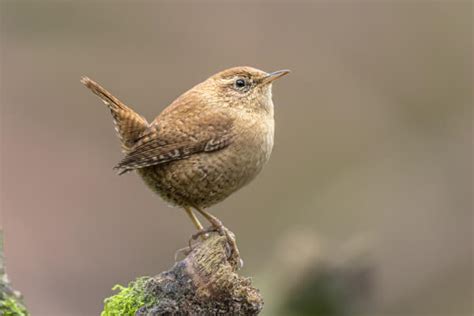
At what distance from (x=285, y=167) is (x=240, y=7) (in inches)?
115

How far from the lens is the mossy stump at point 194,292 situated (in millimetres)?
3314

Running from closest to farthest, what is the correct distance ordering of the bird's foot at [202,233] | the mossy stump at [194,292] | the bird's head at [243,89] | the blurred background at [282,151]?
the mossy stump at [194,292] < the bird's foot at [202,233] < the bird's head at [243,89] < the blurred background at [282,151]

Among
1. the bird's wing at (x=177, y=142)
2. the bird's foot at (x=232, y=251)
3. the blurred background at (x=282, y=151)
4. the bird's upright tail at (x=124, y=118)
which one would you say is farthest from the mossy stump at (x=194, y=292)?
the blurred background at (x=282, y=151)

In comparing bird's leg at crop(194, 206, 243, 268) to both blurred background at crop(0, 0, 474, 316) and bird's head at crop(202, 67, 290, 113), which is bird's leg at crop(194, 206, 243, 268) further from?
blurred background at crop(0, 0, 474, 316)

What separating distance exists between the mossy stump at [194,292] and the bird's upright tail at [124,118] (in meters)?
1.84

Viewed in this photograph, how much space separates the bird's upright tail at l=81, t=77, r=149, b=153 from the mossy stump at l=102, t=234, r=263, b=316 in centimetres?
184

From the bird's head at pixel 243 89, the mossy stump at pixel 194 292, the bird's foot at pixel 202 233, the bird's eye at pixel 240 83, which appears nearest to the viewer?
the mossy stump at pixel 194 292

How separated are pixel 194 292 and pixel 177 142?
174 centimetres

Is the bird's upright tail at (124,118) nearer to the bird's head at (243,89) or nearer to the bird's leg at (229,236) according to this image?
the bird's head at (243,89)

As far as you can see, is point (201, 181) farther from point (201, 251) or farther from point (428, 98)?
point (428, 98)

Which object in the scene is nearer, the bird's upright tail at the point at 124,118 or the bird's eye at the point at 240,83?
the bird's upright tail at the point at 124,118

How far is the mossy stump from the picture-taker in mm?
3314

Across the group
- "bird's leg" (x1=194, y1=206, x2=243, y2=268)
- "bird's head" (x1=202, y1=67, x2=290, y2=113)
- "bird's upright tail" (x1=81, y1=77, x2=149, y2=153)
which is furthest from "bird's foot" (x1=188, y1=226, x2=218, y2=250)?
"bird's head" (x1=202, y1=67, x2=290, y2=113)

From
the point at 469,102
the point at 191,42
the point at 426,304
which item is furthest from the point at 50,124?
the point at 469,102
